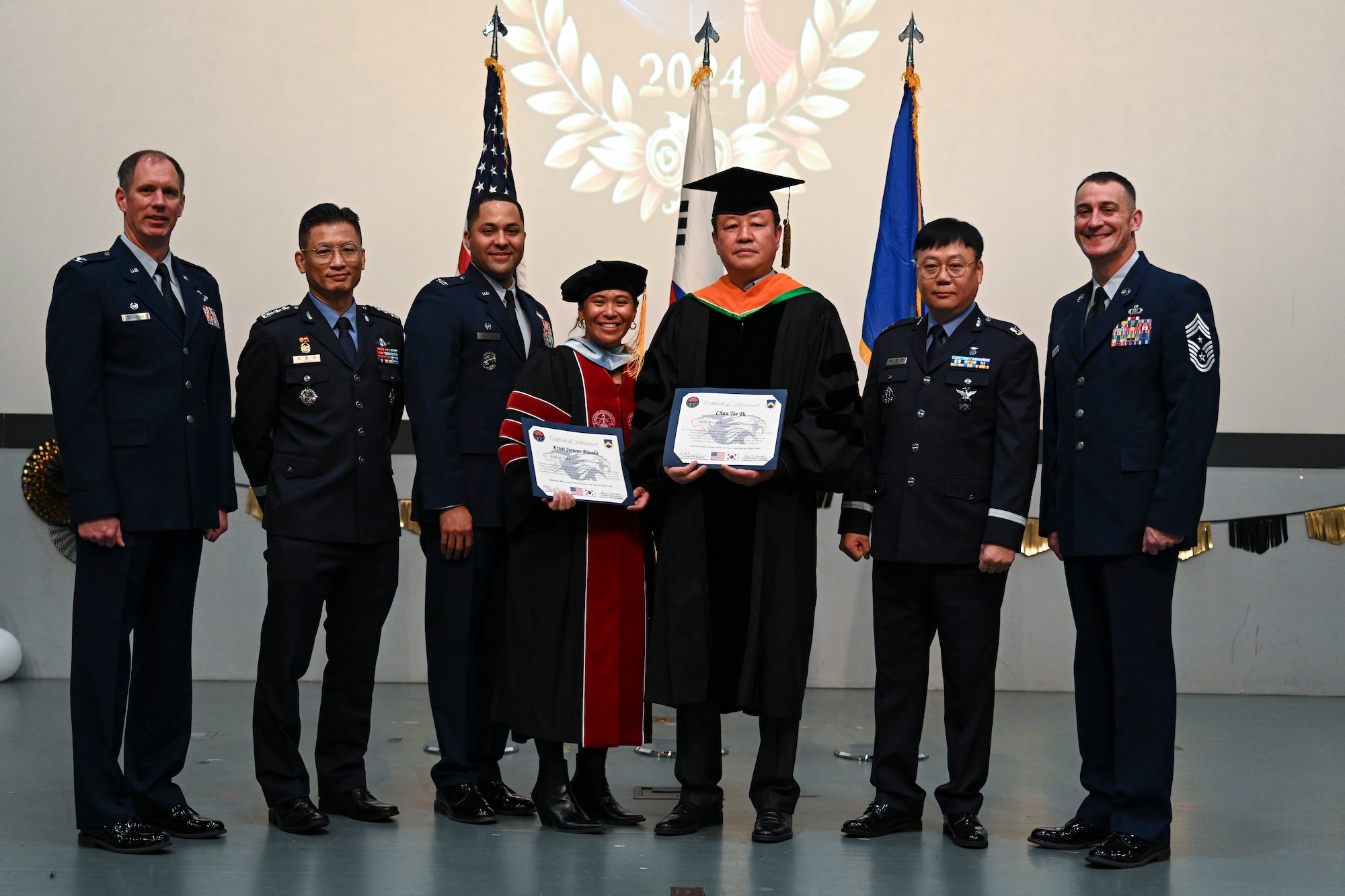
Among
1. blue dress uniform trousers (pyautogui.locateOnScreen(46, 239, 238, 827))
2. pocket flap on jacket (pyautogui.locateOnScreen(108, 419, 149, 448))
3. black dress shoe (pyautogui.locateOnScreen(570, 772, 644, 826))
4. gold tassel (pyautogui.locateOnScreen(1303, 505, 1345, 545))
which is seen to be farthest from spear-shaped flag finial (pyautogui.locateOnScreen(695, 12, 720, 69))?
gold tassel (pyautogui.locateOnScreen(1303, 505, 1345, 545))

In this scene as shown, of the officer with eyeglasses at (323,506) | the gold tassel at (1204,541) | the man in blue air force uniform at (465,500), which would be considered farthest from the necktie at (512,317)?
the gold tassel at (1204,541)

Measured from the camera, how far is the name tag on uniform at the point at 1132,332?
3.25 metres

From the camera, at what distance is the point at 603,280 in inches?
132

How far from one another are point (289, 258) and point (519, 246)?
8.86ft

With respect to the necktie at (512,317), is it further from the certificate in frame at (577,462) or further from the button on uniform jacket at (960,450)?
the button on uniform jacket at (960,450)

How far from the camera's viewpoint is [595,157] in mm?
5969

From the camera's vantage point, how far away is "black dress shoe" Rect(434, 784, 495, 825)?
11.2 feet

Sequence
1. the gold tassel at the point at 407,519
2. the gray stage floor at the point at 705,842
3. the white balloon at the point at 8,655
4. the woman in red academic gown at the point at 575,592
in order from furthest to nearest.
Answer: the gold tassel at the point at 407,519, the white balloon at the point at 8,655, the woman in red academic gown at the point at 575,592, the gray stage floor at the point at 705,842

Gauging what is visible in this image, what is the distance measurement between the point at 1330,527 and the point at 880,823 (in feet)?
12.3

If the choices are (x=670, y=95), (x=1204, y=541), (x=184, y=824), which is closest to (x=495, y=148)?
(x=670, y=95)

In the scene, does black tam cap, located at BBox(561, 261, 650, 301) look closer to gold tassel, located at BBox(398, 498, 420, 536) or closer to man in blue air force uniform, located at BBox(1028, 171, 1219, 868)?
man in blue air force uniform, located at BBox(1028, 171, 1219, 868)

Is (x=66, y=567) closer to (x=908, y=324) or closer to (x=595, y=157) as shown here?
(x=595, y=157)

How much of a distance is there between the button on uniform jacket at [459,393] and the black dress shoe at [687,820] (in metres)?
0.99

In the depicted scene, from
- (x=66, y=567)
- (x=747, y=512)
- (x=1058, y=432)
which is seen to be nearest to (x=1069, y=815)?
(x=1058, y=432)
